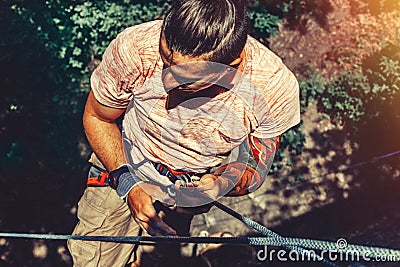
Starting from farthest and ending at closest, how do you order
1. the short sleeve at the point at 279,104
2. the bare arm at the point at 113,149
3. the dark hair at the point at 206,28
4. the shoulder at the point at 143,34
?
the bare arm at the point at 113,149 → the short sleeve at the point at 279,104 → the shoulder at the point at 143,34 → the dark hair at the point at 206,28

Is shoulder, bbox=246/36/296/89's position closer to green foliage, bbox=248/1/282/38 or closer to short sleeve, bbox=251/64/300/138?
short sleeve, bbox=251/64/300/138

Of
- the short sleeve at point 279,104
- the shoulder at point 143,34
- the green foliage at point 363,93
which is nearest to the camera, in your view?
the shoulder at point 143,34

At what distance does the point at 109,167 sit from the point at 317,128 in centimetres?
269

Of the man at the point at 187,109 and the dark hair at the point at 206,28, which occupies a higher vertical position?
the dark hair at the point at 206,28

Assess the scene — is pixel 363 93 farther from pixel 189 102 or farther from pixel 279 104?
pixel 189 102

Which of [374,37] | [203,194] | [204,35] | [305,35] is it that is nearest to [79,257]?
[203,194]

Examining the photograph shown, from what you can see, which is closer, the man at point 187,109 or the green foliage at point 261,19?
the man at point 187,109

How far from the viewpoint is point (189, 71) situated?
244cm

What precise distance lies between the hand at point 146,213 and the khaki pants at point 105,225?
1.42 ft

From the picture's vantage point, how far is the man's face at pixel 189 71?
2.41m

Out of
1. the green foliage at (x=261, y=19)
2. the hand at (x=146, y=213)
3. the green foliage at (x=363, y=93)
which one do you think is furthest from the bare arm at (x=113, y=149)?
the green foliage at (x=363, y=93)

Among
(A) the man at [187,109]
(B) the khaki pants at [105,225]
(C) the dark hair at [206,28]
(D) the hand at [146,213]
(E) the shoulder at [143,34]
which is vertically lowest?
(B) the khaki pants at [105,225]

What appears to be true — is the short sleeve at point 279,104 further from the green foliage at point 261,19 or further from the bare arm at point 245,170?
the green foliage at point 261,19

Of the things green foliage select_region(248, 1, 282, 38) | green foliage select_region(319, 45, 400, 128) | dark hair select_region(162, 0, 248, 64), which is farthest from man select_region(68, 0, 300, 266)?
green foliage select_region(248, 1, 282, 38)
